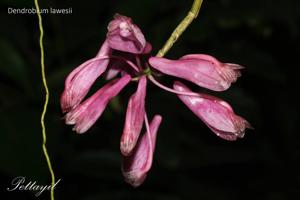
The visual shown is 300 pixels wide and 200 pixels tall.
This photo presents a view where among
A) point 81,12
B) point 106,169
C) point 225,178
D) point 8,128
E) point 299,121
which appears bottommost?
point 225,178

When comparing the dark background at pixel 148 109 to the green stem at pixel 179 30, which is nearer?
the green stem at pixel 179 30

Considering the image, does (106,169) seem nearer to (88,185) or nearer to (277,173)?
(88,185)

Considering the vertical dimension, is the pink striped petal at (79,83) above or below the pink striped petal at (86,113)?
above

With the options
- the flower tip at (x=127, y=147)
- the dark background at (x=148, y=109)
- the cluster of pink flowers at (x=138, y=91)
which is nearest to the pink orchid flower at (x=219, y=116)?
the cluster of pink flowers at (x=138, y=91)

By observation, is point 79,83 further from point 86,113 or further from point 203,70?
point 203,70

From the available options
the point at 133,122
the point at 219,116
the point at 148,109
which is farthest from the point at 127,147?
the point at 148,109

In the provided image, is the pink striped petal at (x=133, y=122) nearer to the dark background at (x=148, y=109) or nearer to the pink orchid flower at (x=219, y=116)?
the pink orchid flower at (x=219, y=116)

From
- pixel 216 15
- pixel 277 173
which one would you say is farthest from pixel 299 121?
pixel 216 15
